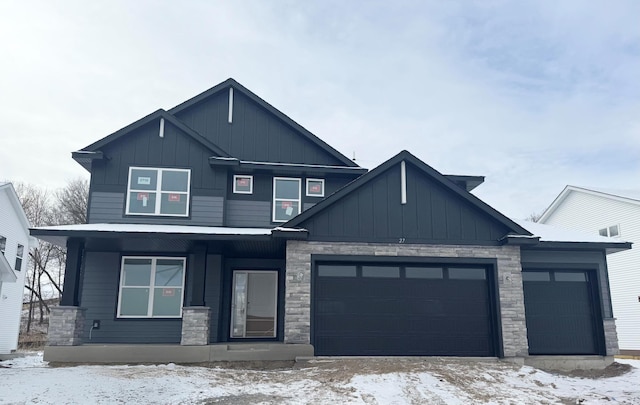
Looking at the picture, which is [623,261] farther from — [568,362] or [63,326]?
[63,326]

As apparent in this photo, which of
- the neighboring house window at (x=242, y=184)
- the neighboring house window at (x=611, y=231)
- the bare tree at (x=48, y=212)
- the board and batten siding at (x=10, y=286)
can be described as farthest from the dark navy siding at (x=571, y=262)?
the bare tree at (x=48, y=212)

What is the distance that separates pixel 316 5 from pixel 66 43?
23.6ft

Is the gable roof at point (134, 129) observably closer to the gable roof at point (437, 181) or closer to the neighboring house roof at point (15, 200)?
the gable roof at point (437, 181)

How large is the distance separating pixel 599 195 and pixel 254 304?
17.3 m

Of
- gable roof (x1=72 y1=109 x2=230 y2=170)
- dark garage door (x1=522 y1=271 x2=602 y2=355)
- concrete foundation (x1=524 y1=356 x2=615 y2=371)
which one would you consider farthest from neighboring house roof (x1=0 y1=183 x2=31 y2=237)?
concrete foundation (x1=524 y1=356 x2=615 y2=371)

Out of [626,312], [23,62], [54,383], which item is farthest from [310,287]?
[626,312]

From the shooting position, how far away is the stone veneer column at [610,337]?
42.0ft

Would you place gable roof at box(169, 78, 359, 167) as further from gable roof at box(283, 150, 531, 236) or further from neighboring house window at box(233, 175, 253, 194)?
gable roof at box(283, 150, 531, 236)

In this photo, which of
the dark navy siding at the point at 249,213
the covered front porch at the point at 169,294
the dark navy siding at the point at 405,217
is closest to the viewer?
the covered front porch at the point at 169,294

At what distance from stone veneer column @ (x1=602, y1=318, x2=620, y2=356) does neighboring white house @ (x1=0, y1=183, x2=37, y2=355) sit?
71.2 feet

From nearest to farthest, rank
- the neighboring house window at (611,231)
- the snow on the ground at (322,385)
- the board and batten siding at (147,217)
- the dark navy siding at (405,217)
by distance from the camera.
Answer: the snow on the ground at (322,385)
the dark navy siding at (405,217)
the board and batten siding at (147,217)
the neighboring house window at (611,231)

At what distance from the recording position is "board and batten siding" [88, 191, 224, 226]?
1394cm

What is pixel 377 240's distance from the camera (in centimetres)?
1248

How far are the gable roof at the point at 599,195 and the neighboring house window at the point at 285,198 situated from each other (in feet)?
48.6
